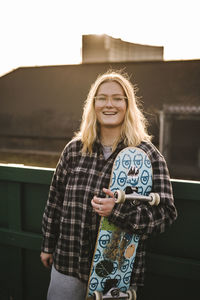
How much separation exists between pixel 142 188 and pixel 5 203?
4.35 ft

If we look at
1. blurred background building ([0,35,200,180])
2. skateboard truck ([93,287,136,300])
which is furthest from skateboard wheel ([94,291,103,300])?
blurred background building ([0,35,200,180])

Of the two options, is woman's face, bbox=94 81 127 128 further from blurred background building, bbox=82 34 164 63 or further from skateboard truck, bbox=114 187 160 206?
blurred background building, bbox=82 34 164 63

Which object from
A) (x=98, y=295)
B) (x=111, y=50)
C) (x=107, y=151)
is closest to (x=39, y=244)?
(x=98, y=295)

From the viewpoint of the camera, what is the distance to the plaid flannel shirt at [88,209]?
5.41ft

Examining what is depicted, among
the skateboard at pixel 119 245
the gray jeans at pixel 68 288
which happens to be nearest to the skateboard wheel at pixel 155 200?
the skateboard at pixel 119 245

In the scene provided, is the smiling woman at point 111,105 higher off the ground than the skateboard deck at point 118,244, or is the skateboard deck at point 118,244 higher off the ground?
the smiling woman at point 111,105

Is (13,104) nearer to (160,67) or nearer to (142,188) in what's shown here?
(160,67)

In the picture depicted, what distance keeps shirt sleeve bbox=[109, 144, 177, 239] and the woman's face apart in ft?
1.41

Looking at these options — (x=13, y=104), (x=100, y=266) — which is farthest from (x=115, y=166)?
(x=13, y=104)

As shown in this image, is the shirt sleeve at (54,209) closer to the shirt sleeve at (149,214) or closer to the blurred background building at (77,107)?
the shirt sleeve at (149,214)

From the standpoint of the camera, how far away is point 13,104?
63.6ft

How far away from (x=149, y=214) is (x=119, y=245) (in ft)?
0.96

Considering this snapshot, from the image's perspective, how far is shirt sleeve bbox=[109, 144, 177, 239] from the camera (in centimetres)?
161

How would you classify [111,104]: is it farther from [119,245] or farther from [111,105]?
[119,245]
